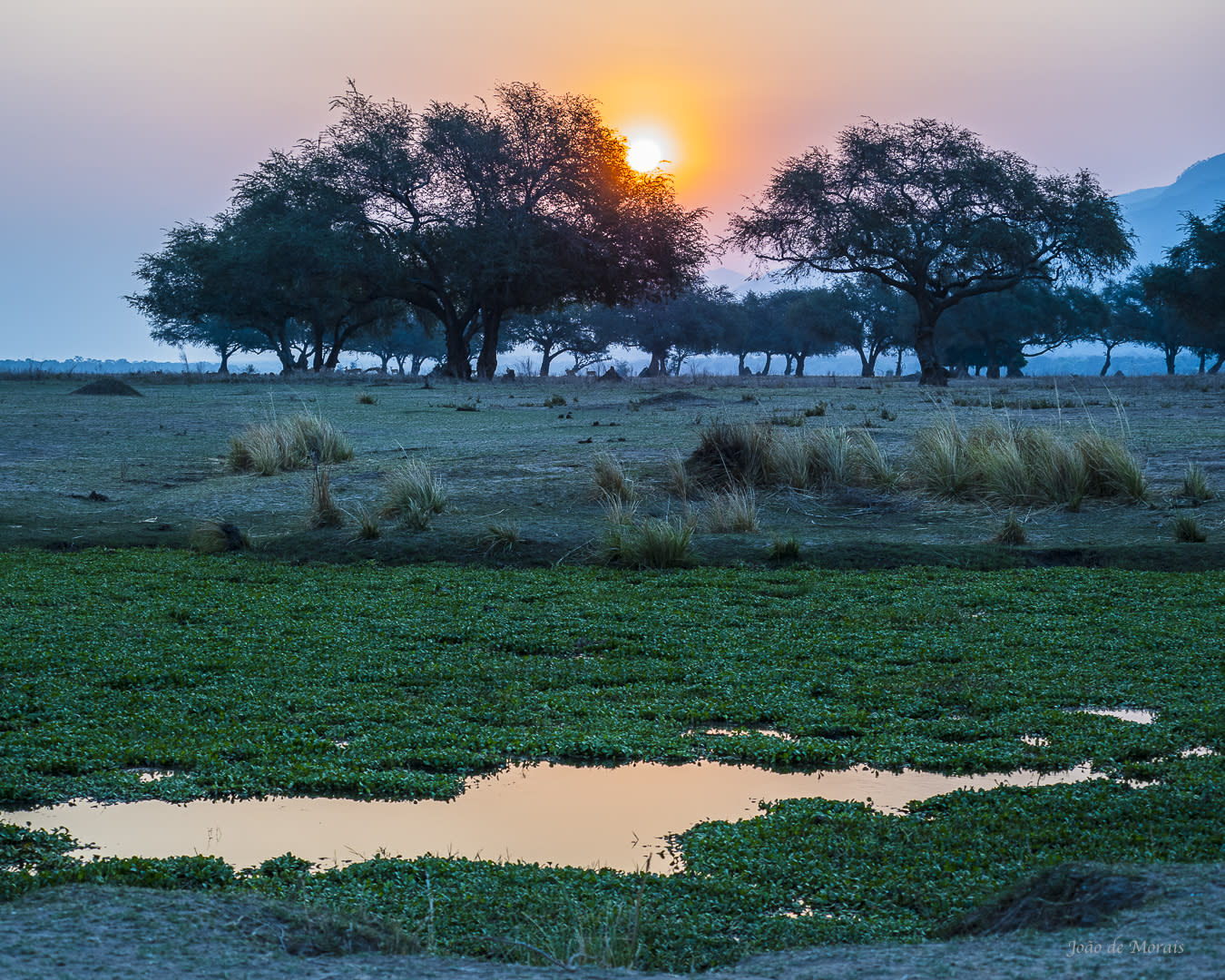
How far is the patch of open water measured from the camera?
14.0ft

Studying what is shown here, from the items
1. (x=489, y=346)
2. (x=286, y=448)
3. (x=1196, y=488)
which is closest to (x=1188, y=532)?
(x=1196, y=488)

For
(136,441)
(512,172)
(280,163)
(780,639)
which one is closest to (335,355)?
(280,163)

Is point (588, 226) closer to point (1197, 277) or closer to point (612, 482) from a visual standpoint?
point (1197, 277)

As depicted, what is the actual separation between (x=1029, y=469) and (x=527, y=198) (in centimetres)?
3524

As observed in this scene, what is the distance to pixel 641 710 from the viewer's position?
595cm

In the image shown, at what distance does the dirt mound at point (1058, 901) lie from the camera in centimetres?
314

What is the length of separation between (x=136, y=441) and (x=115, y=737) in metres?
15.5

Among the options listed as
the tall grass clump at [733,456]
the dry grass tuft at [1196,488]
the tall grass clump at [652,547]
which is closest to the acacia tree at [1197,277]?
the dry grass tuft at [1196,488]

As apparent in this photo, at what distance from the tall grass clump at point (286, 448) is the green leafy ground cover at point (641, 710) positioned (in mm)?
5353

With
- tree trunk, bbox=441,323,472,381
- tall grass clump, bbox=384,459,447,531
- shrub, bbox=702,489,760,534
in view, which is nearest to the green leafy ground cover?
shrub, bbox=702,489,760,534

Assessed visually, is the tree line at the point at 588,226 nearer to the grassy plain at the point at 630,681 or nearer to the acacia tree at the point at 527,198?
the acacia tree at the point at 527,198

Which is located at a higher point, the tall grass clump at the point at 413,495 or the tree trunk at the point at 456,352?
the tree trunk at the point at 456,352

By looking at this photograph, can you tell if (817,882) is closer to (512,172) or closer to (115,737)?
(115,737)

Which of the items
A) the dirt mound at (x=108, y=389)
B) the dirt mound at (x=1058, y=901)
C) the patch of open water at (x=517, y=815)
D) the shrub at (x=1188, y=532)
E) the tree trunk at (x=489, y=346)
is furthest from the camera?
the tree trunk at (x=489, y=346)
